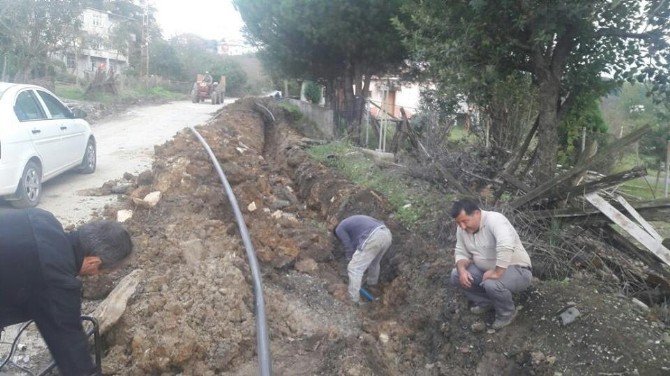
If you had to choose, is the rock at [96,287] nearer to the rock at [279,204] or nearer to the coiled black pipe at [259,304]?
the coiled black pipe at [259,304]

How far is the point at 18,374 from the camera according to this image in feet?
11.9

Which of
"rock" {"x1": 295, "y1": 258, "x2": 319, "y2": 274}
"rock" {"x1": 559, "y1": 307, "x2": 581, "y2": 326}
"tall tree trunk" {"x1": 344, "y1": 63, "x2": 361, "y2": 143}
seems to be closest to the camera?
"rock" {"x1": 559, "y1": 307, "x2": 581, "y2": 326}

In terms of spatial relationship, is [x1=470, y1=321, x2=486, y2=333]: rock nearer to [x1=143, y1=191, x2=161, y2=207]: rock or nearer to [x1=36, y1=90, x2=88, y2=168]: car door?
[x1=143, y1=191, x2=161, y2=207]: rock

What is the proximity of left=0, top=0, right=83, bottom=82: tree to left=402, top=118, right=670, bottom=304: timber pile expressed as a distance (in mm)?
17665

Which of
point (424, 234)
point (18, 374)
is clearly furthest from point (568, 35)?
point (18, 374)

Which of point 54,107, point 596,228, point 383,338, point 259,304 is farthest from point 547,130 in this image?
point 54,107

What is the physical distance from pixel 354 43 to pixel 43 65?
520 inches

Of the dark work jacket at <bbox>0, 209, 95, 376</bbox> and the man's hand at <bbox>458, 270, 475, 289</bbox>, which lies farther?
the man's hand at <bbox>458, 270, 475, 289</bbox>

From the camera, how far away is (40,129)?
23.9 ft

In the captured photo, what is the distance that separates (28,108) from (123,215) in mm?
2381

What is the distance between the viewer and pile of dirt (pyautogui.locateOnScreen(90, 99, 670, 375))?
3910 millimetres

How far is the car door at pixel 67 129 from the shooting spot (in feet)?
26.3

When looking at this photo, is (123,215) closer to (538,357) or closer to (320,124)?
(538,357)

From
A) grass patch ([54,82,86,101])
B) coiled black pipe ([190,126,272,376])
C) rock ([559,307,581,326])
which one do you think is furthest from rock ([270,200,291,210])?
grass patch ([54,82,86,101])
